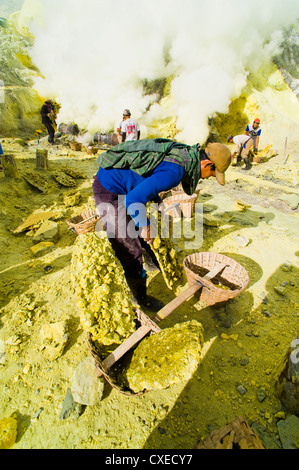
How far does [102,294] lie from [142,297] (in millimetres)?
951

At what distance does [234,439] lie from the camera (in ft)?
4.55

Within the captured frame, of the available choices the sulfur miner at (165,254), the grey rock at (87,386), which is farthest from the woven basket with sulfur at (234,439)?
the sulfur miner at (165,254)

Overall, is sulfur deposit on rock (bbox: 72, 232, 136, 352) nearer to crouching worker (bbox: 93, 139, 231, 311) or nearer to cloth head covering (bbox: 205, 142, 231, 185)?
crouching worker (bbox: 93, 139, 231, 311)

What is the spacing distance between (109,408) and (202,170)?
2.41 meters

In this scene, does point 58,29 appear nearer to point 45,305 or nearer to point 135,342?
point 45,305

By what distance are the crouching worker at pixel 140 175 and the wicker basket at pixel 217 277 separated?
78cm

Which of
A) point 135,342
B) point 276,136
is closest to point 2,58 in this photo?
point 276,136

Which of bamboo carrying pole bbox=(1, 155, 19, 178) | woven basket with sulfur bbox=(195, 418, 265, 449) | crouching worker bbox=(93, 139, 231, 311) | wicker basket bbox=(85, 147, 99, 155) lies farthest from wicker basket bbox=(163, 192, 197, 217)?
wicker basket bbox=(85, 147, 99, 155)

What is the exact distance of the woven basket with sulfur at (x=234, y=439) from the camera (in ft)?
4.41

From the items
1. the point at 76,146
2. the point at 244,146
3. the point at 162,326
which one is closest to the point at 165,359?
the point at 162,326

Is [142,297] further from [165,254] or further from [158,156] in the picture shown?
[158,156]

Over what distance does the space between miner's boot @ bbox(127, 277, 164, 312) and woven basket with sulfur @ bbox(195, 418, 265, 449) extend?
5.25ft

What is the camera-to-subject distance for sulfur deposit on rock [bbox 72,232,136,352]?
214 centimetres

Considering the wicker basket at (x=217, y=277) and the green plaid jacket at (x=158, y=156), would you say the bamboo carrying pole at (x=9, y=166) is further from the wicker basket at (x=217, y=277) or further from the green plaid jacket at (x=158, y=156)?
the wicker basket at (x=217, y=277)
